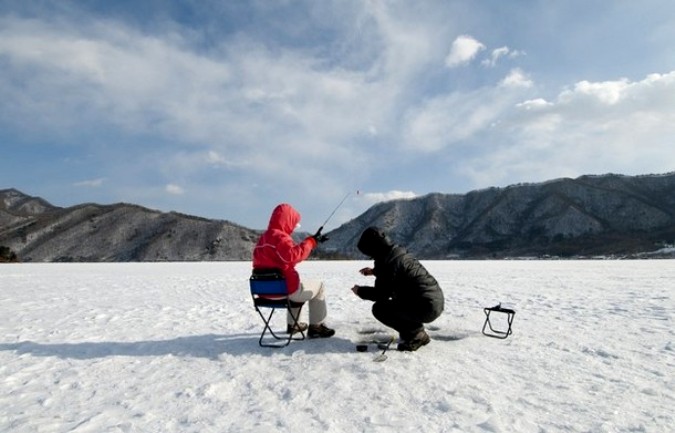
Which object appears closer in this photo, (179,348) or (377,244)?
(377,244)

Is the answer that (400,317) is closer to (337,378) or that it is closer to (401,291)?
(401,291)

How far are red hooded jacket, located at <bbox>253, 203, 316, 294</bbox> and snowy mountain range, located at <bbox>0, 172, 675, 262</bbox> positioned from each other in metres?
75.6

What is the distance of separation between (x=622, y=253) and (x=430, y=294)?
426ft

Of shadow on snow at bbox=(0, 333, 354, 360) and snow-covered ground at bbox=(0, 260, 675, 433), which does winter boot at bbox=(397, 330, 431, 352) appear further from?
shadow on snow at bbox=(0, 333, 354, 360)

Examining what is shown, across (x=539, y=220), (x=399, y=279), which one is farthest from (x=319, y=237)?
(x=539, y=220)

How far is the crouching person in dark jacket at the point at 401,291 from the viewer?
5789 mm

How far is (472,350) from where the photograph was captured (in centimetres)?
598

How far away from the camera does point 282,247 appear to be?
598cm

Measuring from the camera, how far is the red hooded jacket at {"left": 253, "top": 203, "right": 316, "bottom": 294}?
5.99m

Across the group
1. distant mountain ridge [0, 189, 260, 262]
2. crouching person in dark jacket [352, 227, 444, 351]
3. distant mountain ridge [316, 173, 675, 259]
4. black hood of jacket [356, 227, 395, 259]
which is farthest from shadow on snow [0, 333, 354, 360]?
distant mountain ridge [316, 173, 675, 259]

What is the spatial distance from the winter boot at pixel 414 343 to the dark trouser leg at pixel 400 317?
0.16 ft

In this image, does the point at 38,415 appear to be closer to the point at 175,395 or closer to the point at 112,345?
the point at 175,395

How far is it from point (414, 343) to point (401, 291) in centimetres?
73

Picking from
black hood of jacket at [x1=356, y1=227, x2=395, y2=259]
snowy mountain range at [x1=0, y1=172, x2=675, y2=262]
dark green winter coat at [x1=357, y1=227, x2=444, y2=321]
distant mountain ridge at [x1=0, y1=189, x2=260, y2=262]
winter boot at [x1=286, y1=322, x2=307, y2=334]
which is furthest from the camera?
snowy mountain range at [x1=0, y1=172, x2=675, y2=262]
